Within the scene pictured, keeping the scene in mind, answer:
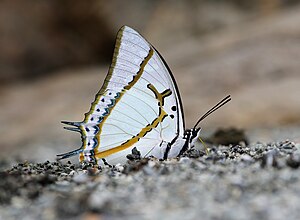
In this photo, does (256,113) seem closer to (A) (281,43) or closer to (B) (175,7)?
(A) (281,43)

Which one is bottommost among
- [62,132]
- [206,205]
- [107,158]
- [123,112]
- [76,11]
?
[206,205]

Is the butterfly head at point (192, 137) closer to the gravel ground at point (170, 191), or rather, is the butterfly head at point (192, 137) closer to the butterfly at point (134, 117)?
the butterfly at point (134, 117)

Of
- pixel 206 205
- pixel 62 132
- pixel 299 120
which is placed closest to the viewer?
pixel 206 205

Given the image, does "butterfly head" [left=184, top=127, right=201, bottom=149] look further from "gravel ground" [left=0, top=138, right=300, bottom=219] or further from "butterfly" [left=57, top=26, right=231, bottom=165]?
"gravel ground" [left=0, top=138, right=300, bottom=219]

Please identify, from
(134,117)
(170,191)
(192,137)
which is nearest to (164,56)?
(134,117)

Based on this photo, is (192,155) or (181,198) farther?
(192,155)

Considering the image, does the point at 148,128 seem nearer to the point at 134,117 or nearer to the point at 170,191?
the point at 134,117

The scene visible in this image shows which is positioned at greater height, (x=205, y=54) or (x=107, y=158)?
(x=205, y=54)

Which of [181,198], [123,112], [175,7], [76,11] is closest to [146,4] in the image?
[175,7]
